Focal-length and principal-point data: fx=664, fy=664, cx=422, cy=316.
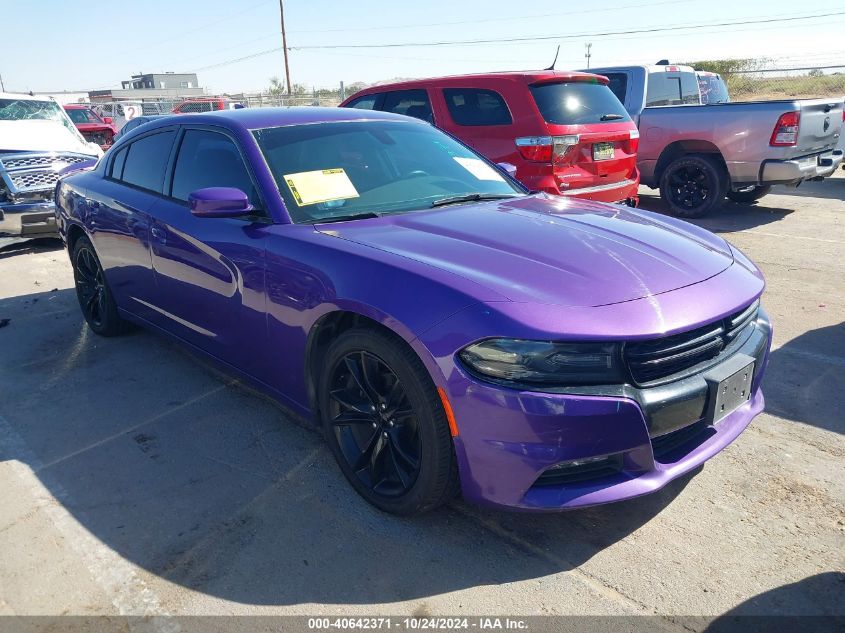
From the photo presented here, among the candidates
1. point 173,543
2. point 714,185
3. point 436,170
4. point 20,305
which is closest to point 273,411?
point 173,543

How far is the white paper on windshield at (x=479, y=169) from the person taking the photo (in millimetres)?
3881

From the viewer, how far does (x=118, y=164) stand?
4.70 m

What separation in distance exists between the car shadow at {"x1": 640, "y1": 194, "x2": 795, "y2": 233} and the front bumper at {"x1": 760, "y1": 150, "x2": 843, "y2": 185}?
0.60 meters

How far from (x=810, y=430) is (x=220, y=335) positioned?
10.0ft

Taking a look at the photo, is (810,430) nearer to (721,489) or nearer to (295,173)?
(721,489)

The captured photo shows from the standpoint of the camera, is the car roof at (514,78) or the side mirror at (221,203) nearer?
the side mirror at (221,203)

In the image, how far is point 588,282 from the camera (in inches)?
95.6

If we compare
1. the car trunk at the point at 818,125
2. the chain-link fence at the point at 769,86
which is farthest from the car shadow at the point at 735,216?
the chain-link fence at the point at 769,86

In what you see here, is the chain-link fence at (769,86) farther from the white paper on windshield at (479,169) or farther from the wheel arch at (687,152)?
the white paper on windshield at (479,169)

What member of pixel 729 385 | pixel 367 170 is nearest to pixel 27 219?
pixel 367 170

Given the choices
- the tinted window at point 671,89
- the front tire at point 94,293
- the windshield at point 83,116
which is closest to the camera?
the front tire at point 94,293

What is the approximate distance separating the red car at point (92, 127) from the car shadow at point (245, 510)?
57.8ft

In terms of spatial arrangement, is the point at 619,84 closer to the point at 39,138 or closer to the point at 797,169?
the point at 797,169

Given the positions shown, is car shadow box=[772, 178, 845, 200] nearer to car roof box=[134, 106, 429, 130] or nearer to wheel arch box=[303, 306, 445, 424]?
car roof box=[134, 106, 429, 130]
